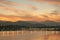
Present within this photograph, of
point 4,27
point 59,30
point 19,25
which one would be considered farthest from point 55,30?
point 4,27

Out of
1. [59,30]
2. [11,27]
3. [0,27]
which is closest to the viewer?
[0,27]

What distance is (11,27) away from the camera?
3681 centimetres

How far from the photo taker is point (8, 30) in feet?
126

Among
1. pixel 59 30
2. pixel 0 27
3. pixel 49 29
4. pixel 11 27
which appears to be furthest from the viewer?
pixel 49 29

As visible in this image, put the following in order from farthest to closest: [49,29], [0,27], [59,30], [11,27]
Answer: [49,29], [59,30], [11,27], [0,27]

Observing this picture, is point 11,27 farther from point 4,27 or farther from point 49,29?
point 49,29

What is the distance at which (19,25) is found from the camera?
37594 mm

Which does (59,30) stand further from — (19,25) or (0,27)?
(0,27)

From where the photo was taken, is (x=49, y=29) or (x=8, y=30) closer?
(x=8, y=30)

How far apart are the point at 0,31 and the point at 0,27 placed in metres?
1.04

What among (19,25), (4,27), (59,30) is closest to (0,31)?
(4,27)

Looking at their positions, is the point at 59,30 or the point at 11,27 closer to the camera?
the point at 11,27

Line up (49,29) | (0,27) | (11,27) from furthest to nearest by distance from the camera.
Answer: (49,29)
(11,27)
(0,27)

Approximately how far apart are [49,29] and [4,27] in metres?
11.1
